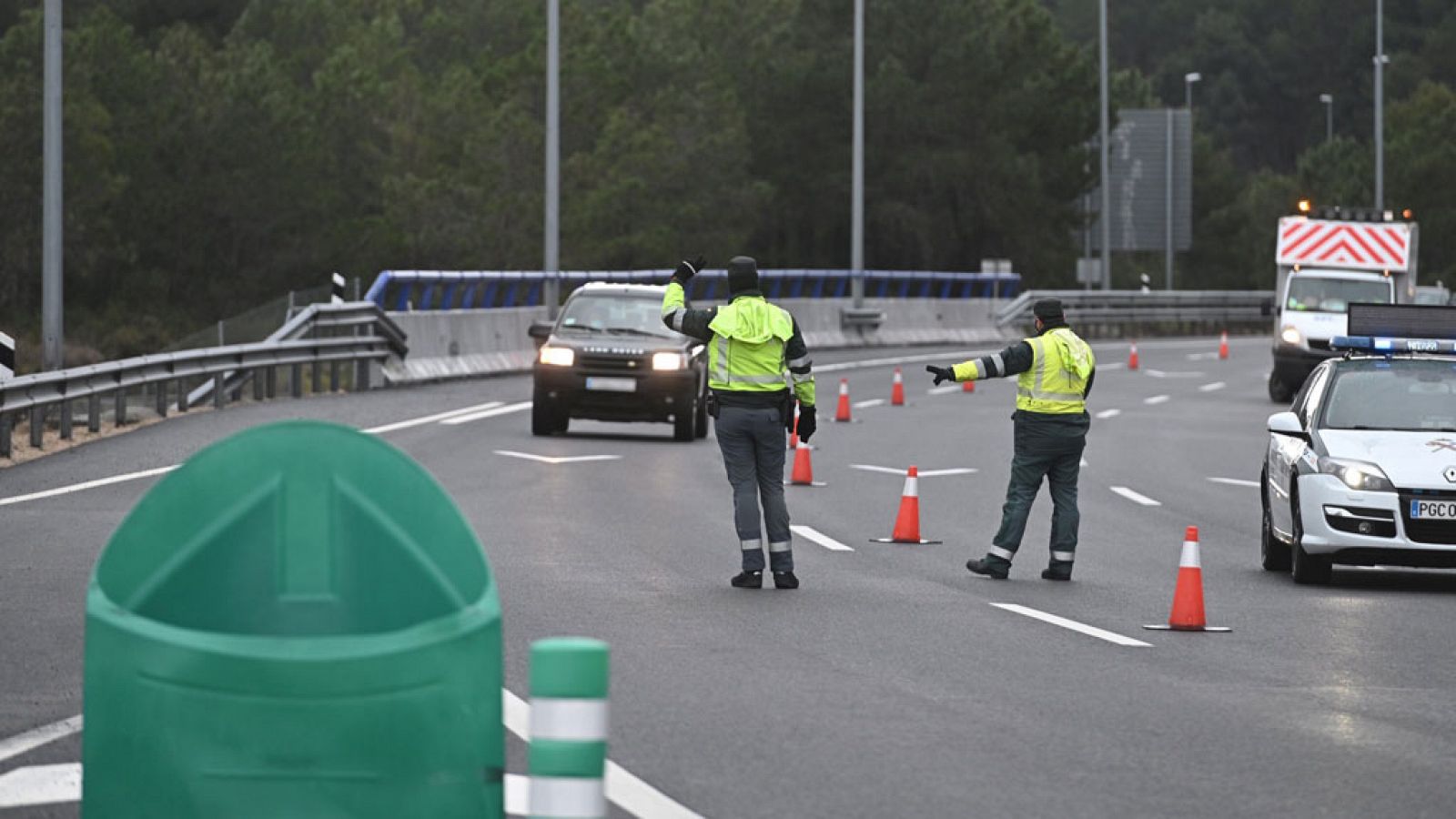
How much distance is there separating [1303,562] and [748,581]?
136 inches

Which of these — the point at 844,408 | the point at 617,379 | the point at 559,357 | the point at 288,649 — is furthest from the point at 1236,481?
the point at 288,649

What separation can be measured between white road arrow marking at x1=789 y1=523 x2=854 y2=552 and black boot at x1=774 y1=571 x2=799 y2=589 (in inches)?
97.1

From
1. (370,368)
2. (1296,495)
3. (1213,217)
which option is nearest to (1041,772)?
(1296,495)

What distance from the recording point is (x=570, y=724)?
5.91 metres

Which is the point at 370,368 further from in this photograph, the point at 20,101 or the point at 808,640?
the point at 20,101

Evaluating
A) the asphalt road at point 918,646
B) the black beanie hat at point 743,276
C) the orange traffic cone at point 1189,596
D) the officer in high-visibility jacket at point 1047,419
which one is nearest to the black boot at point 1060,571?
the officer in high-visibility jacket at point 1047,419

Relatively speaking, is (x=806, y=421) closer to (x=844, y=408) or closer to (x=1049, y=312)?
(x=1049, y=312)

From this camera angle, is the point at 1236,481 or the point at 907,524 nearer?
the point at 907,524

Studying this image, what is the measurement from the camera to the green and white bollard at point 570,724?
5.90 metres

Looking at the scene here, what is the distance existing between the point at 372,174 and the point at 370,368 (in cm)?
5801

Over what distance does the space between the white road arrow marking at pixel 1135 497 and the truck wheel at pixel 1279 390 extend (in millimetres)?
15756

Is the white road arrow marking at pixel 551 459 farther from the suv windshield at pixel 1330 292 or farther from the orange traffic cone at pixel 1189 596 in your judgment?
A: the suv windshield at pixel 1330 292

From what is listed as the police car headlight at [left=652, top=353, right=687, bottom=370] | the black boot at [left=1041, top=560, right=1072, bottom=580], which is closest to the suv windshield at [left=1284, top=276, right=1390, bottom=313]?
the police car headlight at [left=652, top=353, right=687, bottom=370]

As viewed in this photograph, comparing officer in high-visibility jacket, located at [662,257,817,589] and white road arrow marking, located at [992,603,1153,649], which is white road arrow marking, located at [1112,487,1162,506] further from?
white road arrow marking, located at [992,603,1153,649]
